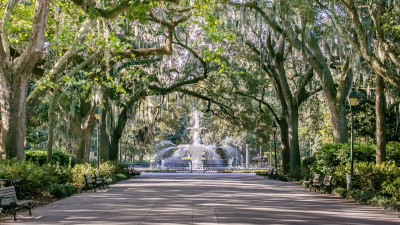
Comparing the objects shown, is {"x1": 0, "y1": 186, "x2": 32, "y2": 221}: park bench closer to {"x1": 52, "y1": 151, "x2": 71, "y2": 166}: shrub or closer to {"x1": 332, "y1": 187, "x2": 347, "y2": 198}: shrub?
{"x1": 332, "y1": 187, "x2": 347, "y2": 198}: shrub

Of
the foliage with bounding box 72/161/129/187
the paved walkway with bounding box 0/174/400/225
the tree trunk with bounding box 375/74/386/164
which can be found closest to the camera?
the paved walkway with bounding box 0/174/400/225

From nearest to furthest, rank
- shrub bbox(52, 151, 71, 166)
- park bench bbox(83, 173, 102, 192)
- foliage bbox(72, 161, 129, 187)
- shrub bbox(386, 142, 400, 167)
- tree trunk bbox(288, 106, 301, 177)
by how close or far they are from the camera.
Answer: park bench bbox(83, 173, 102, 192) → shrub bbox(386, 142, 400, 167) → foliage bbox(72, 161, 129, 187) → tree trunk bbox(288, 106, 301, 177) → shrub bbox(52, 151, 71, 166)

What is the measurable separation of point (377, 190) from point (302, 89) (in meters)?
11.9

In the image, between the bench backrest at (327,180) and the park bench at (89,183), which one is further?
the park bench at (89,183)

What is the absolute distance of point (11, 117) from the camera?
14.3m

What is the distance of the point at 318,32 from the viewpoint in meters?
23.0

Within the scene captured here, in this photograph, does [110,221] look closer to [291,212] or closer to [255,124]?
[291,212]

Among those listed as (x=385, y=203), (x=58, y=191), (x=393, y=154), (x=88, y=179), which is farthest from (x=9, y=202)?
(x=393, y=154)

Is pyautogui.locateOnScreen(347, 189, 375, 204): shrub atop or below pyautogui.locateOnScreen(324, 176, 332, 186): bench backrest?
below

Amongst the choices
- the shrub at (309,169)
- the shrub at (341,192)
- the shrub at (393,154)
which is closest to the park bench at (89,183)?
the shrub at (341,192)

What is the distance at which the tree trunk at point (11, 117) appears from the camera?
14234 millimetres

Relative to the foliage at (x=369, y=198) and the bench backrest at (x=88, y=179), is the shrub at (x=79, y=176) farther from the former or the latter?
the foliage at (x=369, y=198)

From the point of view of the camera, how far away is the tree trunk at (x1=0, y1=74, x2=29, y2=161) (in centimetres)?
1423

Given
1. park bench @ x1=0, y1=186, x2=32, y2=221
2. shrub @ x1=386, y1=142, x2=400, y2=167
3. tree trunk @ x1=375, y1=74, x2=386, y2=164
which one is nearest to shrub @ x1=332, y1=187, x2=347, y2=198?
tree trunk @ x1=375, y1=74, x2=386, y2=164
